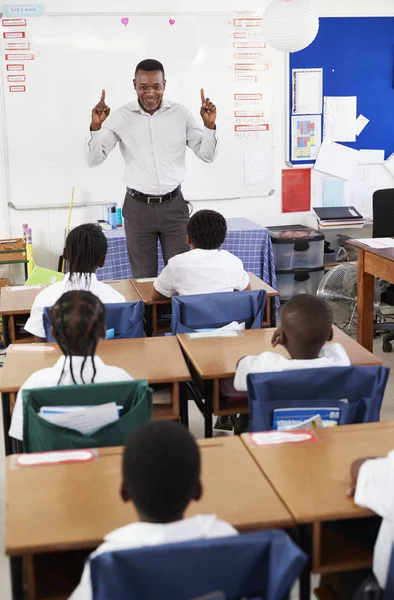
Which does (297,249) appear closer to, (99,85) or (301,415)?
(99,85)

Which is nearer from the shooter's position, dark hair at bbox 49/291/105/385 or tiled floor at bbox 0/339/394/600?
dark hair at bbox 49/291/105/385

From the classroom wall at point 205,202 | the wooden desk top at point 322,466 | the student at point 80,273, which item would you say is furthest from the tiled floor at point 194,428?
the classroom wall at point 205,202

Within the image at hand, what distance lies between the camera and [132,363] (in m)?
2.72

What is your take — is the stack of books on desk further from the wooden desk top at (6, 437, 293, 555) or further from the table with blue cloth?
the wooden desk top at (6, 437, 293, 555)

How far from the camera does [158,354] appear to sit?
281 cm

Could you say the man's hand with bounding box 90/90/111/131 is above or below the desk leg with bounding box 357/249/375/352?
above

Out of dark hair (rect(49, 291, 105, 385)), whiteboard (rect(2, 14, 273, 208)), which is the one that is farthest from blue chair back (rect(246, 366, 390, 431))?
whiteboard (rect(2, 14, 273, 208))

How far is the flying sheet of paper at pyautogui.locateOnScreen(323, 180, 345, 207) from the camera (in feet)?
20.8

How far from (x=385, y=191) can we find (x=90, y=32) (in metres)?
2.37

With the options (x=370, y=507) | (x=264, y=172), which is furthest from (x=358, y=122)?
(x=370, y=507)

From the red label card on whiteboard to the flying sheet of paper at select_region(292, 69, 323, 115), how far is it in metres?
0.47

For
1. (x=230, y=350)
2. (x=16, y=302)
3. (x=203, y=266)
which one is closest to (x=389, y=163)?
(x=203, y=266)

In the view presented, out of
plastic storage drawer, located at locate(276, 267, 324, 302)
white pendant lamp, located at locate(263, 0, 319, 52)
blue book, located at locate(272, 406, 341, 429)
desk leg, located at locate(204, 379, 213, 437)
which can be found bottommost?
plastic storage drawer, located at locate(276, 267, 324, 302)

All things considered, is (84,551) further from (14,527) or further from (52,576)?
(14,527)
